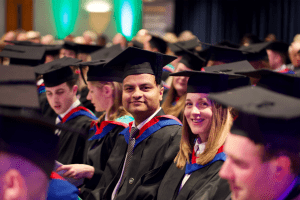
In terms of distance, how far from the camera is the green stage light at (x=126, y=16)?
48.2 ft

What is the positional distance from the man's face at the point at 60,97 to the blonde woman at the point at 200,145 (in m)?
1.88

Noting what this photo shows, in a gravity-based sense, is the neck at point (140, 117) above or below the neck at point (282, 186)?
below

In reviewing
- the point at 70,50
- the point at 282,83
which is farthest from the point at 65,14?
the point at 282,83

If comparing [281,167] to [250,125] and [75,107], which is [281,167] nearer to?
[250,125]

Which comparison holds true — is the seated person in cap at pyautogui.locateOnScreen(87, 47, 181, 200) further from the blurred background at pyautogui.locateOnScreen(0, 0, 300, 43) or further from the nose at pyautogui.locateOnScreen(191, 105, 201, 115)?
the blurred background at pyautogui.locateOnScreen(0, 0, 300, 43)

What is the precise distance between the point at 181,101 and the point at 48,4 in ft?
39.0

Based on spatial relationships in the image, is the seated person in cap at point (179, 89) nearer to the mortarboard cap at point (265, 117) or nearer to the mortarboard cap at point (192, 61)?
the mortarboard cap at point (192, 61)

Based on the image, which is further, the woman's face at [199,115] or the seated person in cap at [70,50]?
the seated person in cap at [70,50]

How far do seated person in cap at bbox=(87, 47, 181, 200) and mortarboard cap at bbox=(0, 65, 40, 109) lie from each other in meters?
1.39

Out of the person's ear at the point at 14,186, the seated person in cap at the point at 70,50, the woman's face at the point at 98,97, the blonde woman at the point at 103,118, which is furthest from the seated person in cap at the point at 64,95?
the seated person in cap at the point at 70,50

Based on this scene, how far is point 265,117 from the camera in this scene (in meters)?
1.00

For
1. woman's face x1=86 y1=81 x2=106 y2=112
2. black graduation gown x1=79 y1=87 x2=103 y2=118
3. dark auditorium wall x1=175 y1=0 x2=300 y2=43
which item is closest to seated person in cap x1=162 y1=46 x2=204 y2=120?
woman's face x1=86 y1=81 x2=106 y2=112

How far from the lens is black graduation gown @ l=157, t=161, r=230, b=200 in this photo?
1.78m

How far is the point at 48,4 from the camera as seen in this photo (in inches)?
554
